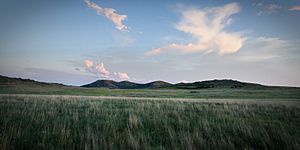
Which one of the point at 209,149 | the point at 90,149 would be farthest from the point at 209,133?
the point at 90,149

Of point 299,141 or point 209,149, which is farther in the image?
point 299,141

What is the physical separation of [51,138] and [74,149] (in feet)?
3.69

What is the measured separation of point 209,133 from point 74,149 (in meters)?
3.80

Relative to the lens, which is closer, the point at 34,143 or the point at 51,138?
the point at 34,143

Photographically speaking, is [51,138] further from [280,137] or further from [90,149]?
[280,137]

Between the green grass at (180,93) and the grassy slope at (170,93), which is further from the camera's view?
the grassy slope at (170,93)

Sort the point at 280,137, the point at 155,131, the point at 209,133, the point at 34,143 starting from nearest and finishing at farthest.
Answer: the point at 34,143, the point at 280,137, the point at 209,133, the point at 155,131

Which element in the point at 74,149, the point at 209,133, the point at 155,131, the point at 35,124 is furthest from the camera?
the point at 35,124

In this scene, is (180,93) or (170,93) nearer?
(170,93)

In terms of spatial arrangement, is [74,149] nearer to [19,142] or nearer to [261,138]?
[19,142]

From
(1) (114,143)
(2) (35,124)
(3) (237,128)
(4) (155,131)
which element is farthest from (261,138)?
(2) (35,124)

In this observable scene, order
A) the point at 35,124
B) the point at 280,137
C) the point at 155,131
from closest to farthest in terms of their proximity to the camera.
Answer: the point at 280,137 < the point at 155,131 < the point at 35,124

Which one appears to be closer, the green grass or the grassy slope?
the green grass

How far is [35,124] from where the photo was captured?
17.1 feet
